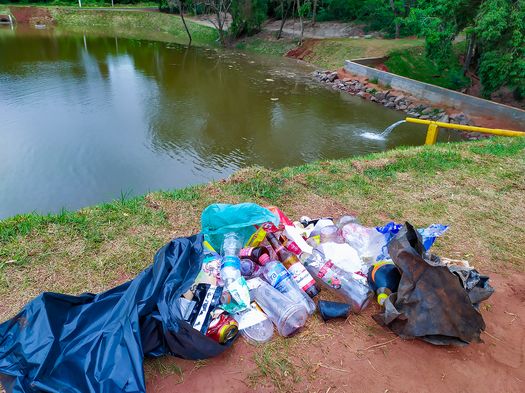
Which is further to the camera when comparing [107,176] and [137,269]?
[107,176]

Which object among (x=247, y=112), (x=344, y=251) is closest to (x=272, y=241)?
(x=344, y=251)

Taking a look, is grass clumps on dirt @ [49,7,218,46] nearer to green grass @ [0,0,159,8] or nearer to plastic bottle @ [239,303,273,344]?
green grass @ [0,0,159,8]

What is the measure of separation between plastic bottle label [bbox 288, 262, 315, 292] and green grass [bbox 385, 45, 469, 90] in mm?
15454

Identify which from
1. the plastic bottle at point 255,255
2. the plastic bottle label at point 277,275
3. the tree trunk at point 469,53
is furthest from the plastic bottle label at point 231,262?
the tree trunk at point 469,53

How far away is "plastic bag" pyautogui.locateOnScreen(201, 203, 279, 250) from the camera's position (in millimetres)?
2727

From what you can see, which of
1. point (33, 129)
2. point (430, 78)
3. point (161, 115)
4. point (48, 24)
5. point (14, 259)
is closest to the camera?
point (14, 259)

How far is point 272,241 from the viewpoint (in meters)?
2.66

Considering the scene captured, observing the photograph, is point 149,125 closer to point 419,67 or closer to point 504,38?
point 504,38

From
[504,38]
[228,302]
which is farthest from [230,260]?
A: [504,38]

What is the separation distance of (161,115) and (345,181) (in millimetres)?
7727

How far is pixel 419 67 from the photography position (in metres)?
17.8

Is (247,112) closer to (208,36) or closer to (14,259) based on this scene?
(14,259)

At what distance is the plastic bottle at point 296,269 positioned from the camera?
97.1 inches

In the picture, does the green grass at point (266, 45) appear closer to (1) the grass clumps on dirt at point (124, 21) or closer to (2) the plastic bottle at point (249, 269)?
(1) the grass clumps on dirt at point (124, 21)
